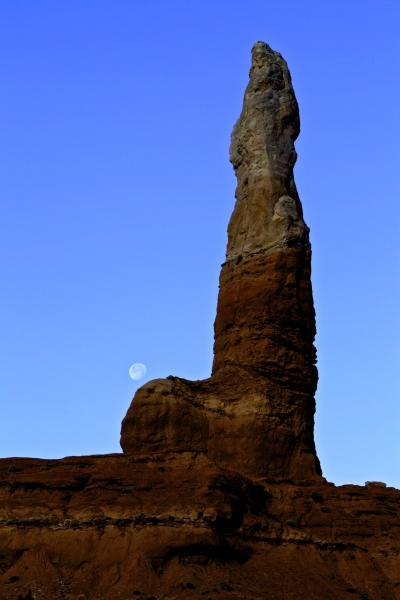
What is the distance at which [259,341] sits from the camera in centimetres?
5306

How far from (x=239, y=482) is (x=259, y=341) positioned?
9290 millimetres

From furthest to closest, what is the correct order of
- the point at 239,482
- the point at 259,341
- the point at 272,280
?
the point at 272,280 < the point at 259,341 < the point at 239,482

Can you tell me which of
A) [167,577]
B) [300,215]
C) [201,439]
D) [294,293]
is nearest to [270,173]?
[300,215]

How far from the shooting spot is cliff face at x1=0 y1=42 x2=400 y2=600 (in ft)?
139

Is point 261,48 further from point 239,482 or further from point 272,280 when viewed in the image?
point 239,482

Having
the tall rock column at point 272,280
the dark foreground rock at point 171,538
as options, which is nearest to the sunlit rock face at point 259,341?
the tall rock column at point 272,280

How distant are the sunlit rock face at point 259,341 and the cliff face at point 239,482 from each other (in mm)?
60

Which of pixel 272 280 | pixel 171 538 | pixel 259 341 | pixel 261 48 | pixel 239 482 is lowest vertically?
pixel 171 538

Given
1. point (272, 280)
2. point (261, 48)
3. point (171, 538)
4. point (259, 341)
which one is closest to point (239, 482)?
point (171, 538)

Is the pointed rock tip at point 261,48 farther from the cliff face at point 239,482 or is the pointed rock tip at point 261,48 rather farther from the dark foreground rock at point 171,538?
the dark foreground rock at point 171,538

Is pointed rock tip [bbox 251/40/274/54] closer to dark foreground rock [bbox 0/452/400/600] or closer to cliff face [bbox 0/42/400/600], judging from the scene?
cliff face [bbox 0/42/400/600]

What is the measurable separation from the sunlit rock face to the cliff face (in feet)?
0.20

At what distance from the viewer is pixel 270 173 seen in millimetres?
55875

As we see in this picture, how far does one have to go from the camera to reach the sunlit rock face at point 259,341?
49688 millimetres
